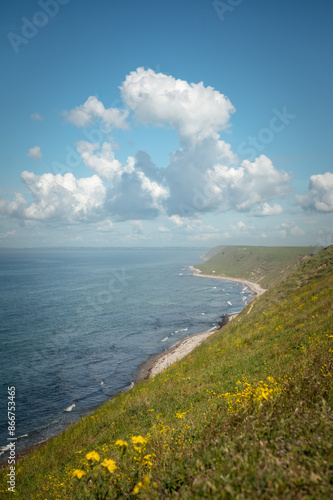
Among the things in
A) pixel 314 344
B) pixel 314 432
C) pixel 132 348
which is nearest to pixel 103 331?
pixel 132 348

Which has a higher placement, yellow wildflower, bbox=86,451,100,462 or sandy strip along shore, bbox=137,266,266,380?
yellow wildflower, bbox=86,451,100,462

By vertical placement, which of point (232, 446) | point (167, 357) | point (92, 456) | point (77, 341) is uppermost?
point (232, 446)

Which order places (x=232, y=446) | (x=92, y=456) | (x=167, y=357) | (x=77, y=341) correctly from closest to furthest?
1. (x=232, y=446)
2. (x=92, y=456)
3. (x=167, y=357)
4. (x=77, y=341)

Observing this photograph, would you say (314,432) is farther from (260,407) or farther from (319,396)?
(319,396)

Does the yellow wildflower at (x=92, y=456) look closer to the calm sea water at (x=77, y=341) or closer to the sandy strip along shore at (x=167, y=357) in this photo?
Answer: the calm sea water at (x=77, y=341)

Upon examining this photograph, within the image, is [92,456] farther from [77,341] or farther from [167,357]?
[77,341]

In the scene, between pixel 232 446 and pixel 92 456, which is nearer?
pixel 232 446

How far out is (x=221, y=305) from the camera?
291 feet

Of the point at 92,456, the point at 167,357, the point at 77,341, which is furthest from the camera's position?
the point at 77,341

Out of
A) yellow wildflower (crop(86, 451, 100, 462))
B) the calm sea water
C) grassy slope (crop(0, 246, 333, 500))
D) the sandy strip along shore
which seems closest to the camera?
grassy slope (crop(0, 246, 333, 500))

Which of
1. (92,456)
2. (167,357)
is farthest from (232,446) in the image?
(167,357)

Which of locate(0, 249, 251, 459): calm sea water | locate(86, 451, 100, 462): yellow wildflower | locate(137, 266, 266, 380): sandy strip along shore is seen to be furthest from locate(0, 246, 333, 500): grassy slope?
locate(137, 266, 266, 380): sandy strip along shore

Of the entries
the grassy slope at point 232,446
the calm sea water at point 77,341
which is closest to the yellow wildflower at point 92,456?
the grassy slope at point 232,446

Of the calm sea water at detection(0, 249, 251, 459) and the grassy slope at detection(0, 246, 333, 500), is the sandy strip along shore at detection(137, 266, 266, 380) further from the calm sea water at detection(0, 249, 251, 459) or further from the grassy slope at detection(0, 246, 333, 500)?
the grassy slope at detection(0, 246, 333, 500)
